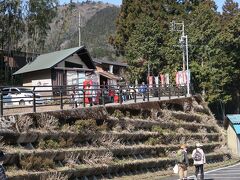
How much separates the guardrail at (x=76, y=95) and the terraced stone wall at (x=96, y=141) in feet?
2.72

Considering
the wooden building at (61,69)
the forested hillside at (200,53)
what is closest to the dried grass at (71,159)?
the wooden building at (61,69)

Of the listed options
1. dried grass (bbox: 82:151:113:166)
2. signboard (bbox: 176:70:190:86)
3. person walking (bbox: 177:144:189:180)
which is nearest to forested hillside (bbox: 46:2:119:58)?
signboard (bbox: 176:70:190:86)

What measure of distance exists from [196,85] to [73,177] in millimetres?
33898

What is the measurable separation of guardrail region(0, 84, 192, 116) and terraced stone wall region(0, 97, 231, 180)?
0.83 m

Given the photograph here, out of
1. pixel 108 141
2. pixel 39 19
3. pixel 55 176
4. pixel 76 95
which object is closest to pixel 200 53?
pixel 39 19

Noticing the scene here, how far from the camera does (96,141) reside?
23.1 m

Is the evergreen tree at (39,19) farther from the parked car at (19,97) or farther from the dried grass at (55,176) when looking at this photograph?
the dried grass at (55,176)

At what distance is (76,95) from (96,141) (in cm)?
380

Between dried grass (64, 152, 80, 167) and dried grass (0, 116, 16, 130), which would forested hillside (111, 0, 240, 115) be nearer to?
dried grass (64, 152, 80, 167)

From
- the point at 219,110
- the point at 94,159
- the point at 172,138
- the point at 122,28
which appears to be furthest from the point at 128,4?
the point at 94,159

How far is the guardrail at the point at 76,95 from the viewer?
21116 millimetres

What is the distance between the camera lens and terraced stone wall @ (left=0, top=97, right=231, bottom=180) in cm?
1838

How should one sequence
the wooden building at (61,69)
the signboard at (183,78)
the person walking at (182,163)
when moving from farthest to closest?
the signboard at (183,78)
the wooden building at (61,69)
the person walking at (182,163)

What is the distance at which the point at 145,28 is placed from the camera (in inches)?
2221
